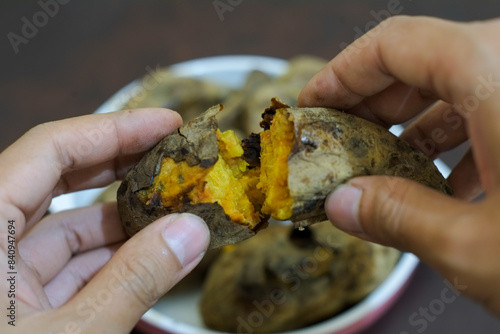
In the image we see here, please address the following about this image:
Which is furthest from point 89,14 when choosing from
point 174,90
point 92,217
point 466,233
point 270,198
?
point 466,233

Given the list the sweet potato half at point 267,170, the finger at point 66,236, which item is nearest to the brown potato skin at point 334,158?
the sweet potato half at point 267,170

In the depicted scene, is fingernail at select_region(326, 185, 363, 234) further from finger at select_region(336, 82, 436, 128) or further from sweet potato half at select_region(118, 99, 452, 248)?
finger at select_region(336, 82, 436, 128)

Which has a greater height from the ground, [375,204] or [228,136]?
[228,136]

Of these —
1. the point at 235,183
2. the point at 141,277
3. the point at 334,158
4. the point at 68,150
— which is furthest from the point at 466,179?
the point at 68,150

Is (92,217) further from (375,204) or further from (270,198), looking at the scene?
(375,204)

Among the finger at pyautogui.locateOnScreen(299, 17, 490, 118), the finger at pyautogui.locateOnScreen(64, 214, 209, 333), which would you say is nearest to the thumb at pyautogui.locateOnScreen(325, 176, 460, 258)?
the finger at pyautogui.locateOnScreen(299, 17, 490, 118)

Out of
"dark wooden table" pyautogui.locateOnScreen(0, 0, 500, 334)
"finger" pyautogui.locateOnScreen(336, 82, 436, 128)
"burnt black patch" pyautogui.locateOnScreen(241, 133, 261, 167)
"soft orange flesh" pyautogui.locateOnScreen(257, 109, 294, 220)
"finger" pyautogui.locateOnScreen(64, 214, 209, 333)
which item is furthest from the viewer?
"dark wooden table" pyautogui.locateOnScreen(0, 0, 500, 334)
